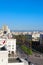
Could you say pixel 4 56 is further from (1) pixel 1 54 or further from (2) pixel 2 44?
(2) pixel 2 44

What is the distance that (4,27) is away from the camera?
5738cm

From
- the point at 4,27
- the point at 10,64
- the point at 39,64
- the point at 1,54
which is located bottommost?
the point at 39,64

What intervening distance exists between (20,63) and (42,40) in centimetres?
4677

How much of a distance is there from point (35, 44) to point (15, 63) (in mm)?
→ 47798

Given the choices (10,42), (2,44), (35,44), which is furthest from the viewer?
(35,44)

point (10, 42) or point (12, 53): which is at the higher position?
point (10, 42)

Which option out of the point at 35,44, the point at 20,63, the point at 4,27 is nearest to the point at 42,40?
the point at 35,44

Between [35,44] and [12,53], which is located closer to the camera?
[12,53]

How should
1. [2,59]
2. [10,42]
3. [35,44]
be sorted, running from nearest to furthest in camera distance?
1. [2,59]
2. [10,42]
3. [35,44]

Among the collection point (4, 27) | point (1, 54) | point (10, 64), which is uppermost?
point (4, 27)

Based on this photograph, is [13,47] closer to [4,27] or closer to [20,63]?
[4,27]

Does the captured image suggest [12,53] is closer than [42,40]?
Yes

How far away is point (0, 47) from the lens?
13727 millimetres

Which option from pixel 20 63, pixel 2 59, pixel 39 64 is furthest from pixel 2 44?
pixel 39 64
